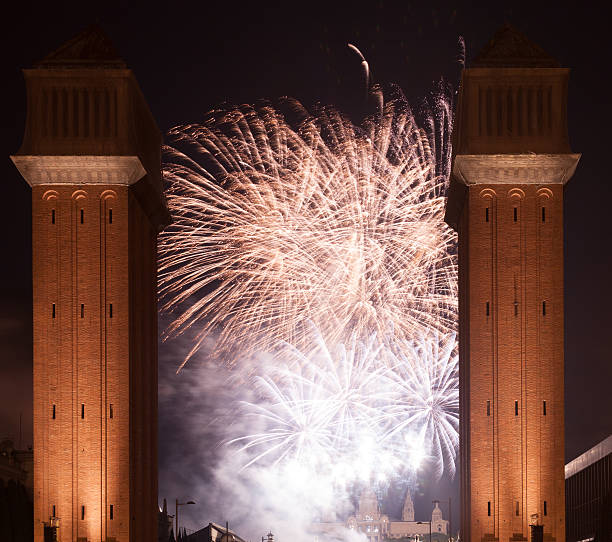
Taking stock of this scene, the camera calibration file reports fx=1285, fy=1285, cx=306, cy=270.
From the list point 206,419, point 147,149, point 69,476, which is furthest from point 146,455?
point 206,419

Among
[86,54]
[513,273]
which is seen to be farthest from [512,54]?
[86,54]

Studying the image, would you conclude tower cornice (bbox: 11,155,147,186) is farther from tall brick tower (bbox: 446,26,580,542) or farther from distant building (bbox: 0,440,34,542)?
distant building (bbox: 0,440,34,542)

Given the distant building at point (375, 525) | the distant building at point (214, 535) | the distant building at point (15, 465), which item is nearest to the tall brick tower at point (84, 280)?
the distant building at point (15, 465)

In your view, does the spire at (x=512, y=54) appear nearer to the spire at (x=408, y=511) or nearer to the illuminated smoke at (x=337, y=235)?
the illuminated smoke at (x=337, y=235)

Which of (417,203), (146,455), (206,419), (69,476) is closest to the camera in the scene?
(69,476)

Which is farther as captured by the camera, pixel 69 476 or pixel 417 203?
pixel 417 203

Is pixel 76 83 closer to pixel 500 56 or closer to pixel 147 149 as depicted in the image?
pixel 147 149
